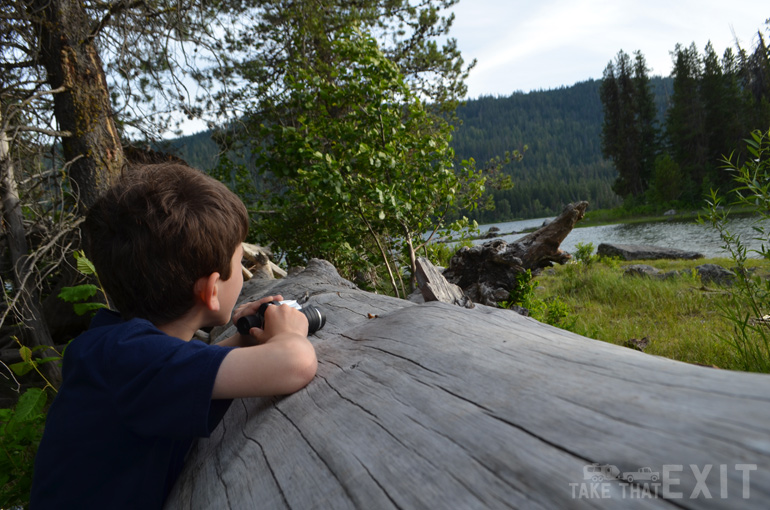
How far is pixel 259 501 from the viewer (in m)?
1.03

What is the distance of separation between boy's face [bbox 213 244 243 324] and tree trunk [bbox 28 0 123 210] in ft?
12.2

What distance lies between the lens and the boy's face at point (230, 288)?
65.8 inches

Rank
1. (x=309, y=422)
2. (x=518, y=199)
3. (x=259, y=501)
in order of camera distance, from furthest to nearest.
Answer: (x=518, y=199) → (x=309, y=422) → (x=259, y=501)

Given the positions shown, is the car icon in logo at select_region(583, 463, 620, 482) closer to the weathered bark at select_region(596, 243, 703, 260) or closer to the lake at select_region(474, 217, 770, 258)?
the lake at select_region(474, 217, 770, 258)

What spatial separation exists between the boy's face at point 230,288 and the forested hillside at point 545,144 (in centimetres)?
5886

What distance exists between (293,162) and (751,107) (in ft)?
151

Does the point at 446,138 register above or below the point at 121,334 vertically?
above

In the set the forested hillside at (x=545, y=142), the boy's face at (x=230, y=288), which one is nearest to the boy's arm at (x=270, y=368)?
the boy's face at (x=230, y=288)

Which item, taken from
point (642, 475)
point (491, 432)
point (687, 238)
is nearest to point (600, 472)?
point (642, 475)

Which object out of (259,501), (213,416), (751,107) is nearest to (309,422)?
(259,501)

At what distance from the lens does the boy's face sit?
1.67 m

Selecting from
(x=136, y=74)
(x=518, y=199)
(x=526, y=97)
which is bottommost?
(x=518, y=199)

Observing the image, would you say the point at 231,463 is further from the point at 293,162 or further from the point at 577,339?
the point at 293,162

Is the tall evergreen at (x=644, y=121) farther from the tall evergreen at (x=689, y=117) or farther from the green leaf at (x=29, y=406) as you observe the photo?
the green leaf at (x=29, y=406)
